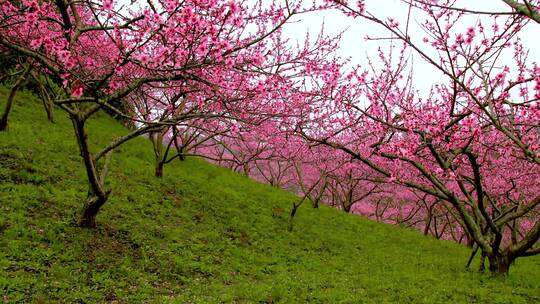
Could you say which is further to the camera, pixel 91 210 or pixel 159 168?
pixel 159 168

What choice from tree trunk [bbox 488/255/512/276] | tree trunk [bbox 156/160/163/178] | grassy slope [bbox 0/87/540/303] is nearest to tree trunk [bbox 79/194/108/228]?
grassy slope [bbox 0/87/540/303]

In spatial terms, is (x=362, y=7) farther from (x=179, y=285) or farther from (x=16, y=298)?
(x=16, y=298)

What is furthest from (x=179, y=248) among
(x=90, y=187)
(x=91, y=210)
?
(x=90, y=187)

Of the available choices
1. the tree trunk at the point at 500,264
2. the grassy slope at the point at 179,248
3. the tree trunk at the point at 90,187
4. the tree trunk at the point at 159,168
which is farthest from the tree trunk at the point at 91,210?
the tree trunk at the point at 500,264

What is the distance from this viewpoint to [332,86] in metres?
12.4

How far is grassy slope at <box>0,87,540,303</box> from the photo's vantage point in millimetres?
7895

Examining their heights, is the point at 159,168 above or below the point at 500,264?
above

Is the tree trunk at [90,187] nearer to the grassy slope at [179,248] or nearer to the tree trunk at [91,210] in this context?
the tree trunk at [91,210]

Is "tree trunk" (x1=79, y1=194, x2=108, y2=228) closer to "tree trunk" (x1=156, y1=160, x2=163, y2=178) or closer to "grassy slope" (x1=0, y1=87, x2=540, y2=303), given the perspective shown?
"grassy slope" (x1=0, y1=87, x2=540, y2=303)

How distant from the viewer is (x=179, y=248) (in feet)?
36.1

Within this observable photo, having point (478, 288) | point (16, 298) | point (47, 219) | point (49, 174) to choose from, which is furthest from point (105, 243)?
point (478, 288)

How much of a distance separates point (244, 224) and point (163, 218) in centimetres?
367

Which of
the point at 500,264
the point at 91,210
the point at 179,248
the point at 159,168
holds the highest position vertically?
the point at 159,168

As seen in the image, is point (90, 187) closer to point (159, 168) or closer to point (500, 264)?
point (159, 168)
